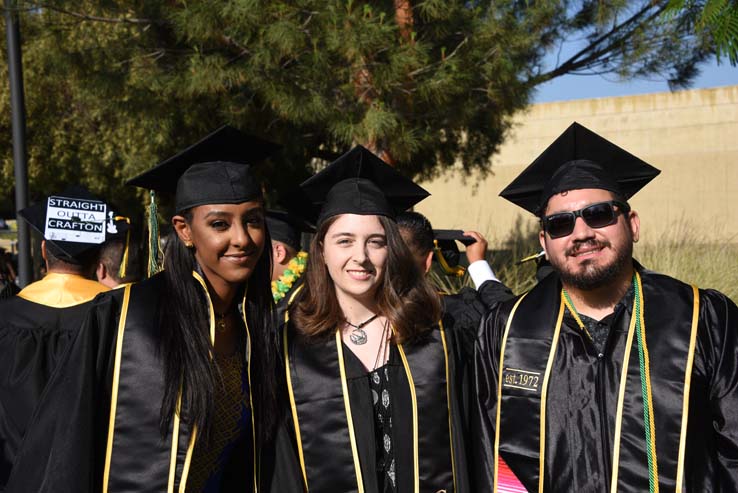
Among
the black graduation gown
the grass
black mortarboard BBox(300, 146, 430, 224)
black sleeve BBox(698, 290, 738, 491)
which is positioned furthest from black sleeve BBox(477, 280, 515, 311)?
the grass

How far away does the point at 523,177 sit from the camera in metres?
3.18

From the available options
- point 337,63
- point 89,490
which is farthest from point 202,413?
point 337,63

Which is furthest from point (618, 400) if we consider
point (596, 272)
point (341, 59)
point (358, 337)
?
point (341, 59)

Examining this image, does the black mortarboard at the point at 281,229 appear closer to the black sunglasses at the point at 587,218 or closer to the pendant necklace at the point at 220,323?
the pendant necklace at the point at 220,323

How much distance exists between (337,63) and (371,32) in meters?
0.59

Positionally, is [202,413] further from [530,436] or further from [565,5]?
[565,5]

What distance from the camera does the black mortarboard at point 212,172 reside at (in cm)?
270

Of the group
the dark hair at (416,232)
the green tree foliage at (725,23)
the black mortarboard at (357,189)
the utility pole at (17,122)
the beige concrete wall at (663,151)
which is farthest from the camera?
the beige concrete wall at (663,151)

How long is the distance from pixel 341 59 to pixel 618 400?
4191 millimetres

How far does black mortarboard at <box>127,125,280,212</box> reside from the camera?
2.70m

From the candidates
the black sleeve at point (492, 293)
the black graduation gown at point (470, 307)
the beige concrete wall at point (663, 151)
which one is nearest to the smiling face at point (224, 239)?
the black graduation gown at point (470, 307)

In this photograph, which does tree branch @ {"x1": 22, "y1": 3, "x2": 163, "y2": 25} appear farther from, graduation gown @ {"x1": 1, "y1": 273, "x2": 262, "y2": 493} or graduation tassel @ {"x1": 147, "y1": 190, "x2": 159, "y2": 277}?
graduation gown @ {"x1": 1, "y1": 273, "x2": 262, "y2": 493}

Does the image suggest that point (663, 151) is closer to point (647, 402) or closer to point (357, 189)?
point (357, 189)

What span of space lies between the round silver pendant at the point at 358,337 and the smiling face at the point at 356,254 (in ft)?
0.44
